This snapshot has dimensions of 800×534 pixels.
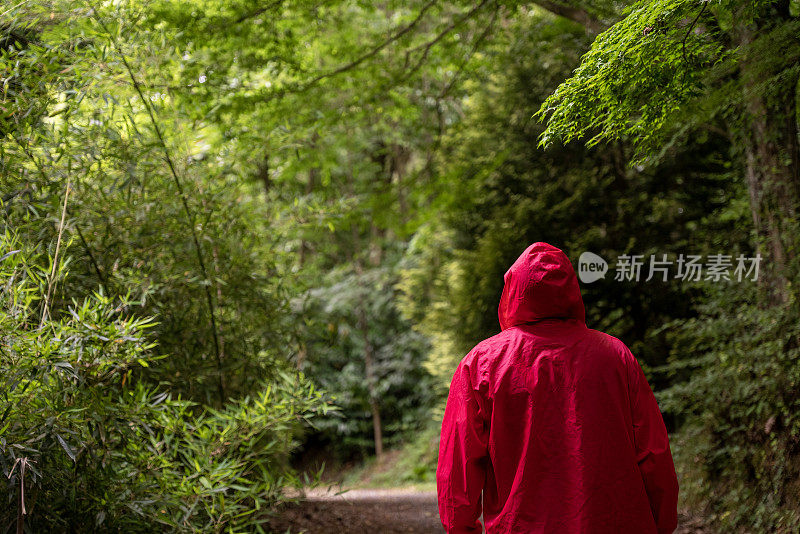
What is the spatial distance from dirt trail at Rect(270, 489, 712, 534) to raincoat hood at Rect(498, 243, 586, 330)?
2536 mm

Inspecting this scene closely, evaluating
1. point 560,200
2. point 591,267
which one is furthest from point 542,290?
point 560,200

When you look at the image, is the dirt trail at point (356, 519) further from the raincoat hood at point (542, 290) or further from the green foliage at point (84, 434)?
the raincoat hood at point (542, 290)

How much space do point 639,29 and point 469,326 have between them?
560 centimetres

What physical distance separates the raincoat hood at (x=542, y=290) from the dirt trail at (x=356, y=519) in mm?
2536

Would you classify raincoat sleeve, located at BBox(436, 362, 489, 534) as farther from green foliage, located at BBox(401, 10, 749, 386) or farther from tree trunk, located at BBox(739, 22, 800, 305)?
green foliage, located at BBox(401, 10, 749, 386)

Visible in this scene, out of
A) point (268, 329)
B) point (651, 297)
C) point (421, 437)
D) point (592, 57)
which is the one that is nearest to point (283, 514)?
point (268, 329)

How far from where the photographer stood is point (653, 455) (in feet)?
5.63

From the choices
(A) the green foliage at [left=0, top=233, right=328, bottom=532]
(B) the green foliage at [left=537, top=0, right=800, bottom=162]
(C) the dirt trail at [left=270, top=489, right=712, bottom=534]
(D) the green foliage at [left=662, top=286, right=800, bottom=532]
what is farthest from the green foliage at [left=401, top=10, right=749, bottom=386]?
(A) the green foliage at [left=0, top=233, right=328, bottom=532]

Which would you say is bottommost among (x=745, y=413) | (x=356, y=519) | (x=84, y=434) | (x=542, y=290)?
(x=356, y=519)

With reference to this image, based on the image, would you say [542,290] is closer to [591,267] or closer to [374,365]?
[591,267]

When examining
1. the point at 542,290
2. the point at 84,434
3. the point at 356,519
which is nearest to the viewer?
the point at 542,290

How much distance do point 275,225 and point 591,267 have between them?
3.50 meters

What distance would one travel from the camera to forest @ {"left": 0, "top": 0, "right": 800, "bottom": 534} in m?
2.48

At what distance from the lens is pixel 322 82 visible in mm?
6141
